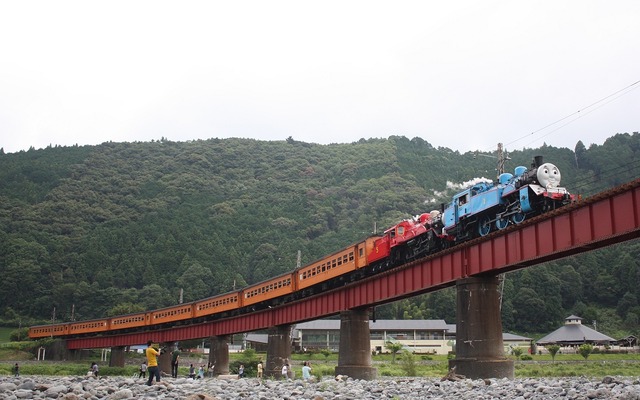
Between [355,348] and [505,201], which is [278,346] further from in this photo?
[505,201]

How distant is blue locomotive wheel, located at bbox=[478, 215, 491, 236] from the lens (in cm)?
3128

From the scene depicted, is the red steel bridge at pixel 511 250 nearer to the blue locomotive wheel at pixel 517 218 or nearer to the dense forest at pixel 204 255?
the blue locomotive wheel at pixel 517 218

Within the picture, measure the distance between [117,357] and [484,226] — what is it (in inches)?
2325

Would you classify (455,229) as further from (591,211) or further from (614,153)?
(614,153)

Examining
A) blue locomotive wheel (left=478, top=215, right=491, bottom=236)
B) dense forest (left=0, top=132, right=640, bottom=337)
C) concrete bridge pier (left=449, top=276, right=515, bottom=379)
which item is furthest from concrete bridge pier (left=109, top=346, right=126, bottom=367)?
concrete bridge pier (left=449, top=276, right=515, bottom=379)

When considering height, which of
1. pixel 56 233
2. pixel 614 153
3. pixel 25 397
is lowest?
pixel 25 397

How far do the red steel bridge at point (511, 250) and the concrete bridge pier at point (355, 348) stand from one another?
2.86 ft

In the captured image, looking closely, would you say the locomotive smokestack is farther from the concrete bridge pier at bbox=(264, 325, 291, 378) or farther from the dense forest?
the dense forest

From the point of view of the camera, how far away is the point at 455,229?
3300cm

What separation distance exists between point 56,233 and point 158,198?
39.5 m

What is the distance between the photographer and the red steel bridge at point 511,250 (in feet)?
73.7

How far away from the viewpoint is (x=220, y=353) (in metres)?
60.2

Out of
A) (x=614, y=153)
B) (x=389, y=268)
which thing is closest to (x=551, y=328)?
(x=614, y=153)

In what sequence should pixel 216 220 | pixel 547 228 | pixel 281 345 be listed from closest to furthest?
pixel 547 228 → pixel 281 345 → pixel 216 220
